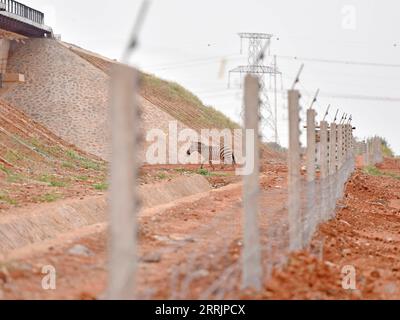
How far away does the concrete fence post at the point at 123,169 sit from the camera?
5324 millimetres

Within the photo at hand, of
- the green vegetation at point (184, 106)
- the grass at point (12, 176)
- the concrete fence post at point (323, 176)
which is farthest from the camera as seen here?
the green vegetation at point (184, 106)

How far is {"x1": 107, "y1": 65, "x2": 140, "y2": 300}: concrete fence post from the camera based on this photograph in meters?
5.32

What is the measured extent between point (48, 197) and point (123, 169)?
13.4 metres

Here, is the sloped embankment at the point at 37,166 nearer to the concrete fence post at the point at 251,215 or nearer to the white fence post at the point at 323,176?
the white fence post at the point at 323,176

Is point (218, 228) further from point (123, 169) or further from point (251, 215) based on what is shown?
point (123, 169)

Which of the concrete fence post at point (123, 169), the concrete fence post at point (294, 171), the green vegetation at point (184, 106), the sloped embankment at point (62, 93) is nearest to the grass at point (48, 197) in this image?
the concrete fence post at point (294, 171)

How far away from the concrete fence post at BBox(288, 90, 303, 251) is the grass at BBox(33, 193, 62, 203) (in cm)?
884

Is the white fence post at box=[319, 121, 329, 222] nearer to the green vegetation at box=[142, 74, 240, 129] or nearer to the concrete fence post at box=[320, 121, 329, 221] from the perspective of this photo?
the concrete fence post at box=[320, 121, 329, 221]

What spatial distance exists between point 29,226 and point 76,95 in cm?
3260

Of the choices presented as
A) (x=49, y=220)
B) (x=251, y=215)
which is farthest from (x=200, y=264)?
(x=49, y=220)

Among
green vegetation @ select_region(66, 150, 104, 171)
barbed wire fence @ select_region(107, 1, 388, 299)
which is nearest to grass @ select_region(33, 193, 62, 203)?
barbed wire fence @ select_region(107, 1, 388, 299)

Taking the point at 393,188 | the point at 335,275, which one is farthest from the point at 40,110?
the point at 335,275

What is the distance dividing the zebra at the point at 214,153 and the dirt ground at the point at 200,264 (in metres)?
28.9
